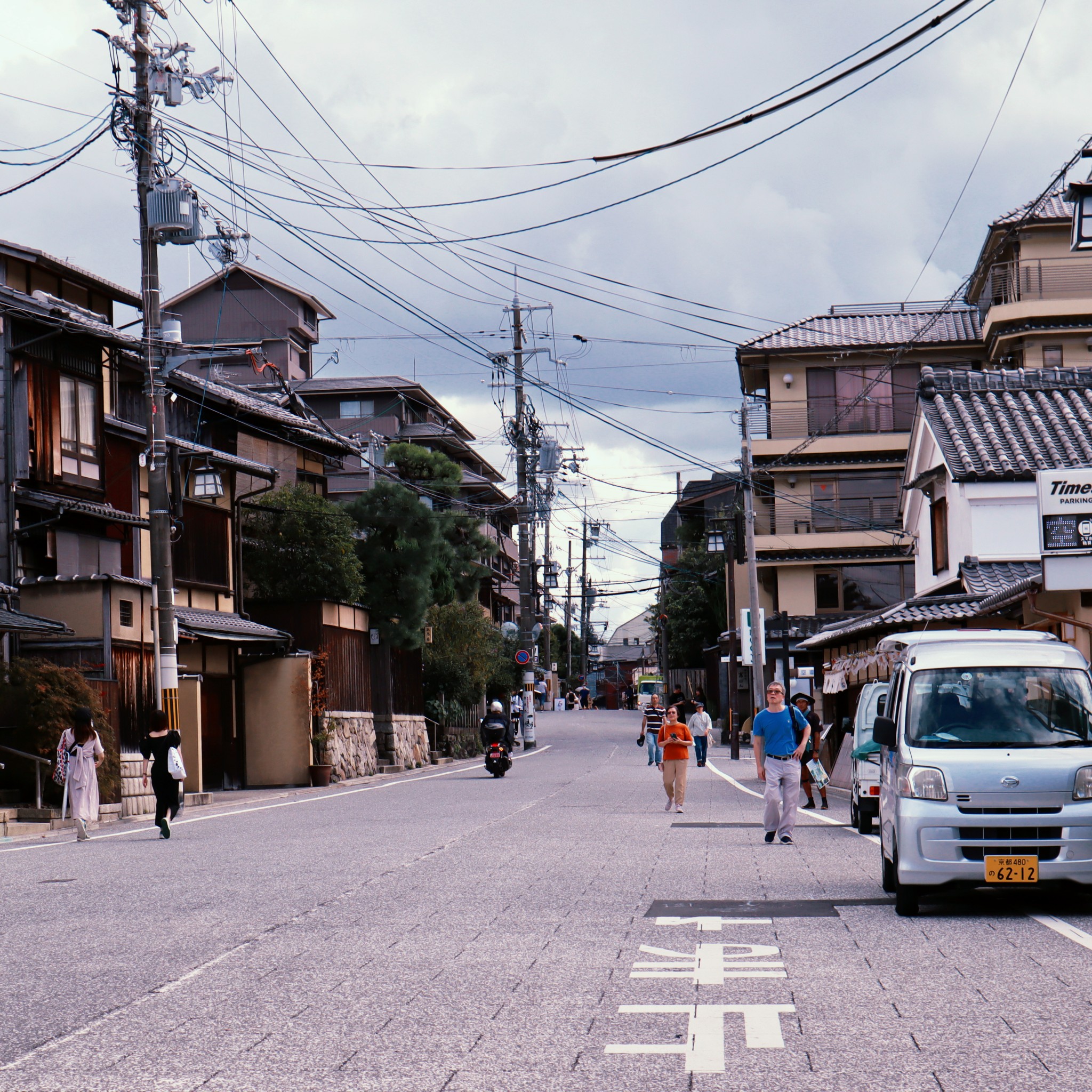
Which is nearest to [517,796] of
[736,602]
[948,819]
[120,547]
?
[120,547]

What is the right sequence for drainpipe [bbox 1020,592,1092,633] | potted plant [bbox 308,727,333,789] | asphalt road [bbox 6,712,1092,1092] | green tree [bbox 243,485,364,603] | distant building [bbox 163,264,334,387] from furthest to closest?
distant building [bbox 163,264,334,387] < green tree [bbox 243,485,364,603] < potted plant [bbox 308,727,333,789] < drainpipe [bbox 1020,592,1092,633] < asphalt road [bbox 6,712,1092,1092]

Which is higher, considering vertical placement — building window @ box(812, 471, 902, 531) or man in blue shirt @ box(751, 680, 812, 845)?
building window @ box(812, 471, 902, 531)

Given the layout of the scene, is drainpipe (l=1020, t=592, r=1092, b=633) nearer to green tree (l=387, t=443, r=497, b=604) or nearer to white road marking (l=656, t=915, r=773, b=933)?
white road marking (l=656, t=915, r=773, b=933)

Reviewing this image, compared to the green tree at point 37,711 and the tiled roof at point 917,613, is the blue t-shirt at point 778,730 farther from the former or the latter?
the green tree at point 37,711

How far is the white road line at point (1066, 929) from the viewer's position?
8750mm

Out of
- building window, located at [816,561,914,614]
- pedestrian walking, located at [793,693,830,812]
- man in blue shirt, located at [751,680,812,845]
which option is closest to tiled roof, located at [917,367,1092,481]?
pedestrian walking, located at [793,693,830,812]

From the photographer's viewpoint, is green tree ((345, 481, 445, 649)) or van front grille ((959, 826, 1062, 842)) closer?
van front grille ((959, 826, 1062, 842))

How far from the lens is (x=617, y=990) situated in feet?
24.0

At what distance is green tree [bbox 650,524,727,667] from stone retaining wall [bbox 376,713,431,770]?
2627 centimetres

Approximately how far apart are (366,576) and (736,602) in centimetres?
2590

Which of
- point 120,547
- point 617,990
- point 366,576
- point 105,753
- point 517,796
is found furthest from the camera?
point 366,576

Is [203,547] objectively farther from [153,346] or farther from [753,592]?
[753,592]

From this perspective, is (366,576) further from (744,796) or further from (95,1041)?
(95,1041)

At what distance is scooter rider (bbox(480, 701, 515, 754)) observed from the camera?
3416 cm
